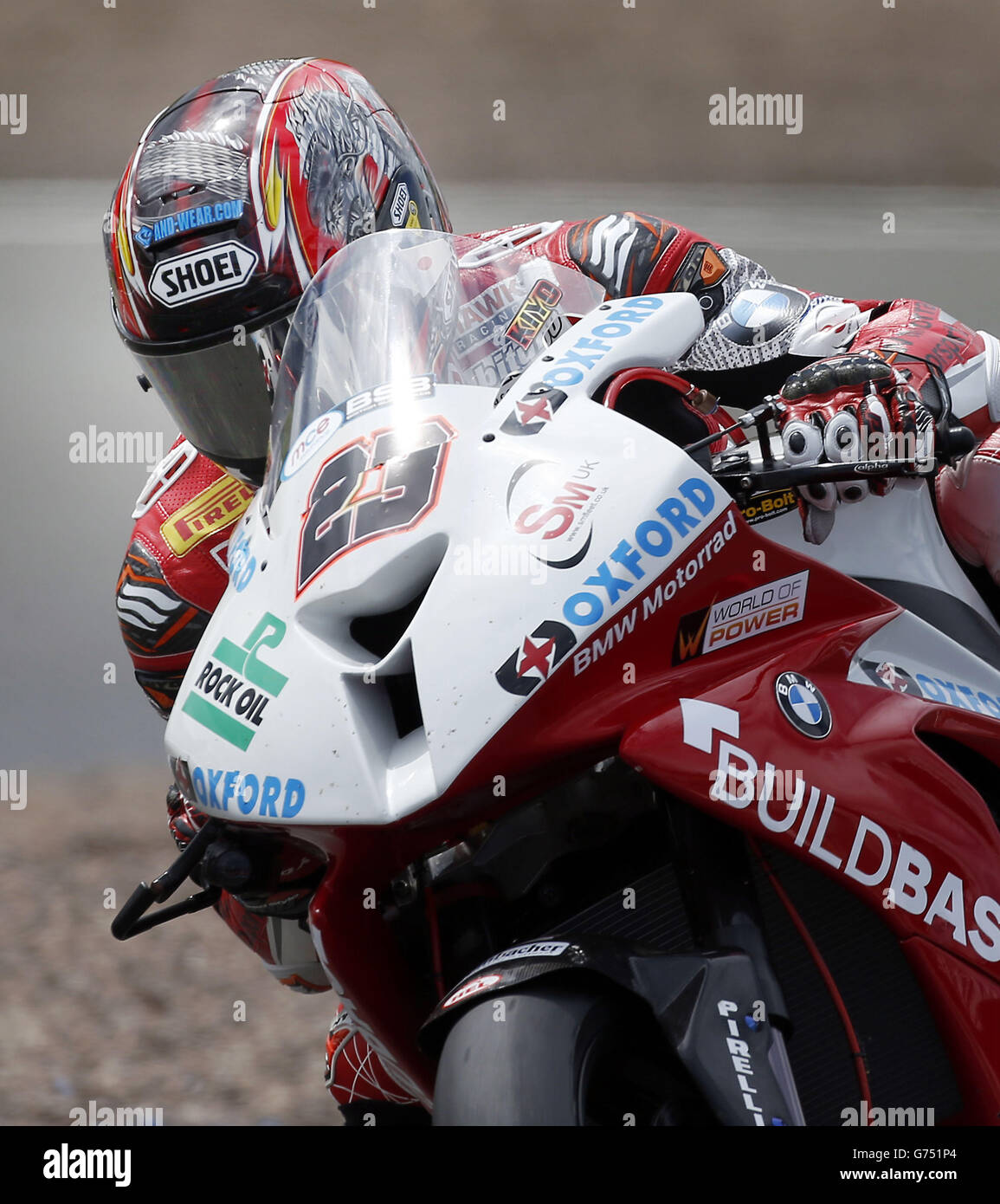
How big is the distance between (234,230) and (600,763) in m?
1.11

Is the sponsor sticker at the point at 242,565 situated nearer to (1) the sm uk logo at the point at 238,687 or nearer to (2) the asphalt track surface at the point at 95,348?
(1) the sm uk logo at the point at 238,687

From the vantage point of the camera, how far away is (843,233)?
4785mm

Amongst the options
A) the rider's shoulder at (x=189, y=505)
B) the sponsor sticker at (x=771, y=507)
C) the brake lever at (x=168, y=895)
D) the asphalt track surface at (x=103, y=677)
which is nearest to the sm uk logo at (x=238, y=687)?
the brake lever at (x=168, y=895)

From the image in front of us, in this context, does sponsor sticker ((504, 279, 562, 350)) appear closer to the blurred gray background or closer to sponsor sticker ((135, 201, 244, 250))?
sponsor sticker ((135, 201, 244, 250))

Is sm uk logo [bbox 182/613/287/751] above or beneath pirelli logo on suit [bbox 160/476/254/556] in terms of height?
above

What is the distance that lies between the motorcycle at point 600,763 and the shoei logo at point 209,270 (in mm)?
707

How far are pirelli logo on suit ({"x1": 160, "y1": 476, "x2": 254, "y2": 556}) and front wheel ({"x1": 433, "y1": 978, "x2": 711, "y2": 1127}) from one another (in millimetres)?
1307

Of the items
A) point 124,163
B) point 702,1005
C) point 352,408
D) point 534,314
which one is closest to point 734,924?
point 702,1005

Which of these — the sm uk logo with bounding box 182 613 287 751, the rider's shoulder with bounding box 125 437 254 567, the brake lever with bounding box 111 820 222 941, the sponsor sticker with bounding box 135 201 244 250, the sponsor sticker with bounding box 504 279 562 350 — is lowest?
the rider's shoulder with bounding box 125 437 254 567

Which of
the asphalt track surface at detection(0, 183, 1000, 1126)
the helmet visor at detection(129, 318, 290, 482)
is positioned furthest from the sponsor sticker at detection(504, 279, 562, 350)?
the asphalt track surface at detection(0, 183, 1000, 1126)

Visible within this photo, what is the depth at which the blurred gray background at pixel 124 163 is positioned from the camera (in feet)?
8.87

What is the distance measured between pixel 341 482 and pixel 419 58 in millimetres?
5286

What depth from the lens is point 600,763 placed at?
1359 millimetres

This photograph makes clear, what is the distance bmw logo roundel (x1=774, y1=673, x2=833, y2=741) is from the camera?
1290mm
